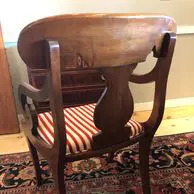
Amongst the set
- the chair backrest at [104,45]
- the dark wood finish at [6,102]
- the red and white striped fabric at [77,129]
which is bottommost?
the dark wood finish at [6,102]

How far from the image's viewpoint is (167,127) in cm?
200

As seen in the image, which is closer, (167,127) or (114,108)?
(114,108)

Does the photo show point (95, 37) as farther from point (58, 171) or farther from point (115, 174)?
point (115, 174)

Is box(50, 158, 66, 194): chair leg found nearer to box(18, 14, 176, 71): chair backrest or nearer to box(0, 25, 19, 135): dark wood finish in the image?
box(18, 14, 176, 71): chair backrest

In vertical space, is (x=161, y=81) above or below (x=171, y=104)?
above

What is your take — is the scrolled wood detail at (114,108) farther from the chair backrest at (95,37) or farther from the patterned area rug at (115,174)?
the patterned area rug at (115,174)

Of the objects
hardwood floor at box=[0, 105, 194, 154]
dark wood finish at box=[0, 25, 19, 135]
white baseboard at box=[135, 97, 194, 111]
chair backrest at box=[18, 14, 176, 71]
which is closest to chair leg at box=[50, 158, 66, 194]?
chair backrest at box=[18, 14, 176, 71]

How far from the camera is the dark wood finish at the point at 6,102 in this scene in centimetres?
175

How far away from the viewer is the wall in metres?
1.84

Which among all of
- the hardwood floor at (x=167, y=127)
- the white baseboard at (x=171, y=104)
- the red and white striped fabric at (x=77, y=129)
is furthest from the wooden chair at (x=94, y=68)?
the white baseboard at (x=171, y=104)

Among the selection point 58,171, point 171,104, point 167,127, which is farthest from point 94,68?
point 171,104

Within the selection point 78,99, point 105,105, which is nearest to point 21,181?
point 78,99

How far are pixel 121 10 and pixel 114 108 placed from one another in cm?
133

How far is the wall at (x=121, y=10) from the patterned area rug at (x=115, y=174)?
2.41 ft
